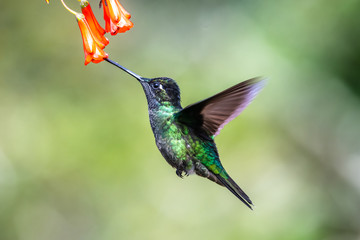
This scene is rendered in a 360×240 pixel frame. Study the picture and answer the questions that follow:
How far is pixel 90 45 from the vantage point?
6.09 ft

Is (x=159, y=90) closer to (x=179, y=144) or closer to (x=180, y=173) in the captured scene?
(x=179, y=144)

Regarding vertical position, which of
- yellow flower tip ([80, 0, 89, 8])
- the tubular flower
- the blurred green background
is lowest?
the blurred green background

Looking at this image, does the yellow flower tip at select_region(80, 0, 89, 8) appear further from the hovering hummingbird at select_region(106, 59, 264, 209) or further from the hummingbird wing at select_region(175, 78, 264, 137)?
the hummingbird wing at select_region(175, 78, 264, 137)

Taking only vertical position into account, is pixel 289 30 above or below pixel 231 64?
above

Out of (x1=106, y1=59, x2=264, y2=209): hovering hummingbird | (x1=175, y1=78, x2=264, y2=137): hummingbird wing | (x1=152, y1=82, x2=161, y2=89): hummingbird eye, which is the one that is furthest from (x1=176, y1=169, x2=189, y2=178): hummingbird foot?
(x1=152, y1=82, x2=161, y2=89): hummingbird eye

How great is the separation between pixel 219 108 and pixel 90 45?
532 millimetres

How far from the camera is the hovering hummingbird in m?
2.11

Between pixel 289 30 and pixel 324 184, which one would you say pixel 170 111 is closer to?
pixel 324 184

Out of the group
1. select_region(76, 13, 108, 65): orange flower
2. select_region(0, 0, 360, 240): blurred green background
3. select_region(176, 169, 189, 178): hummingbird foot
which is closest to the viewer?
select_region(76, 13, 108, 65): orange flower

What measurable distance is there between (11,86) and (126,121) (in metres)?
1.23

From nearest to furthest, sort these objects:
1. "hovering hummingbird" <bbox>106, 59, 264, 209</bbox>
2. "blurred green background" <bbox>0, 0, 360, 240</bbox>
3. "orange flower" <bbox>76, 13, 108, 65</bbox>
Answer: "orange flower" <bbox>76, 13, 108, 65</bbox>, "hovering hummingbird" <bbox>106, 59, 264, 209</bbox>, "blurred green background" <bbox>0, 0, 360, 240</bbox>

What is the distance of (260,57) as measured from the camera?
18.6 ft

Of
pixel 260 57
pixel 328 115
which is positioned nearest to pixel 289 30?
pixel 260 57

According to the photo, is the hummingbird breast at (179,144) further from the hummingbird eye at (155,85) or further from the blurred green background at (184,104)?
the blurred green background at (184,104)
